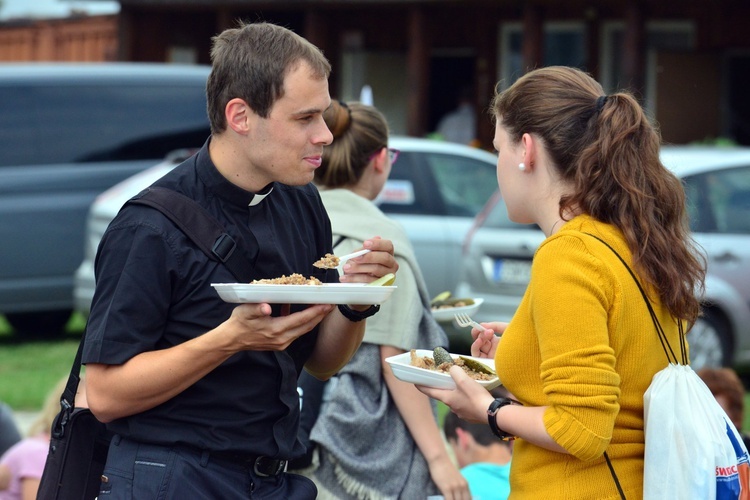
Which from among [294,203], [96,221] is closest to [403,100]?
[96,221]

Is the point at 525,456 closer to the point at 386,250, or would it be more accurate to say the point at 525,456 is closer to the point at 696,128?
the point at 386,250

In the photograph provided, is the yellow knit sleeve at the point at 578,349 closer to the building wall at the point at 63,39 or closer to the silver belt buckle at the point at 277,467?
the silver belt buckle at the point at 277,467

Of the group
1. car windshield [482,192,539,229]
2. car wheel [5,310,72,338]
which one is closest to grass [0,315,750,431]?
car wheel [5,310,72,338]

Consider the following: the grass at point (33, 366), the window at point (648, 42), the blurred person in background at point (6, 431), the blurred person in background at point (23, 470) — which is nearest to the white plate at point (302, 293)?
the blurred person in background at point (23, 470)

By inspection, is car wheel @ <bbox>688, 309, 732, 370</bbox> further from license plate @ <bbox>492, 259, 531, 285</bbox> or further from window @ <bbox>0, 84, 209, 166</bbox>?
window @ <bbox>0, 84, 209, 166</bbox>

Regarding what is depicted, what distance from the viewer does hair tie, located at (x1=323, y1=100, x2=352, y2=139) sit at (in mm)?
3756

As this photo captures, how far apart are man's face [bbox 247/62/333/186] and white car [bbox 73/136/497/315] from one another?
20.7 ft

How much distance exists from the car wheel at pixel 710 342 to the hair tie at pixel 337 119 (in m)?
5.33

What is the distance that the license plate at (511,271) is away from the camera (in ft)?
28.5

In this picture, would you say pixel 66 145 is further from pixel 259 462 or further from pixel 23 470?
pixel 259 462

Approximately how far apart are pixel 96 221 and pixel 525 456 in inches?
287

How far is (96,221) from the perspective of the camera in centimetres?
945

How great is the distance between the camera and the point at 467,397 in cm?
274

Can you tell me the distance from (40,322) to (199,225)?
9.32 metres
